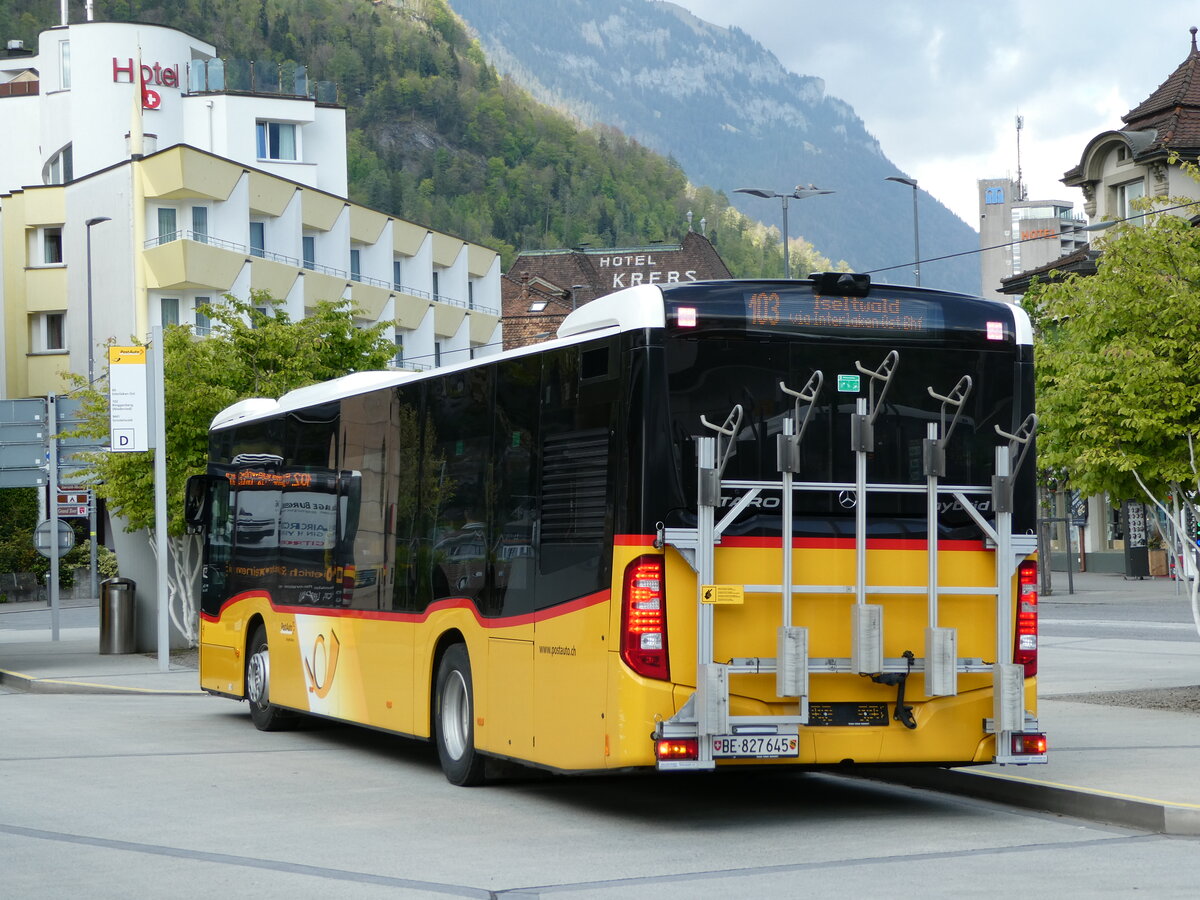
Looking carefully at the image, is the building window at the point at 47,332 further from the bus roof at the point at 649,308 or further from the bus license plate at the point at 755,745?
the bus license plate at the point at 755,745

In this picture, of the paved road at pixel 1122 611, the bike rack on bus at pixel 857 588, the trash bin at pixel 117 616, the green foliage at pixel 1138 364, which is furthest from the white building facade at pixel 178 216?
the bike rack on bus at pixel 857 588

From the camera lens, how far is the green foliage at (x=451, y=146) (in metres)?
148

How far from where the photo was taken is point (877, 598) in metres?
10.0

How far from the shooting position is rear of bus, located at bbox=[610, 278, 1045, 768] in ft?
31.5

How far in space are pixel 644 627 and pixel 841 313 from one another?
7.29 ft

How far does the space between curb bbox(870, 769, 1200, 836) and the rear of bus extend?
21.5 inches

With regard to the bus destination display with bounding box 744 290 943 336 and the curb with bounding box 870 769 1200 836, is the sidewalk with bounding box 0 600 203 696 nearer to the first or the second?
the curb with bounding box 870 769 1200 836

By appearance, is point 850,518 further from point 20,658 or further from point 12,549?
point 12,549

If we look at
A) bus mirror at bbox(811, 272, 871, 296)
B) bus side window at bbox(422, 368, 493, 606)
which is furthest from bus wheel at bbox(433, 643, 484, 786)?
bus mirror at bbox(811, 272, 871, 296)

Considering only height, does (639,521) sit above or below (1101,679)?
above

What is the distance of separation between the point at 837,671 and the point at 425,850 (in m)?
2.51

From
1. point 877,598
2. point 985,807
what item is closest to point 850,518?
point 877,598

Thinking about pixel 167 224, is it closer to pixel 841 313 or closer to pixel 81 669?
pixel 81 669

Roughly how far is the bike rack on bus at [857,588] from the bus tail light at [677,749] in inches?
1.1
